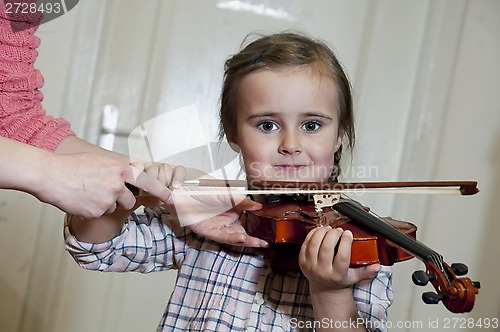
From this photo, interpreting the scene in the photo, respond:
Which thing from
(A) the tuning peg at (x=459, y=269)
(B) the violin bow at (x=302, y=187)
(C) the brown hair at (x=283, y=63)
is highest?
(C) the brown hair at (x=283, y=63)

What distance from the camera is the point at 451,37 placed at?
2.21m

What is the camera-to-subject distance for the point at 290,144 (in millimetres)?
1208

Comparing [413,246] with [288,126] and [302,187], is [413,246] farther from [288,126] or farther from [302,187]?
[288,126]

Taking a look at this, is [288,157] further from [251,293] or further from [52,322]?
[52,322]

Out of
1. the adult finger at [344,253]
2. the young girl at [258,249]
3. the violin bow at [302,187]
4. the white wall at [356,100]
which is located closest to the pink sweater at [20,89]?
the young girl at [258,249]

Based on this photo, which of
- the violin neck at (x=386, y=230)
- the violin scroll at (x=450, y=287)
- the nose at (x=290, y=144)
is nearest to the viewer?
the violin scroll at (x=450, y=287)

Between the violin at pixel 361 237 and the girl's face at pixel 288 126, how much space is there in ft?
0.19

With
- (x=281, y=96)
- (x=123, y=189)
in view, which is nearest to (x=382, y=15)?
(x=281, y=96)

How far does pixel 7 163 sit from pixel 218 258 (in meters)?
0.41

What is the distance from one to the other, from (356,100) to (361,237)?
124 cm

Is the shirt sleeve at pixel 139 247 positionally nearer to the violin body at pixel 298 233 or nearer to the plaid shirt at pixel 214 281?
the plaid shirt at pixel 214 281

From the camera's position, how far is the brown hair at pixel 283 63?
4.24 ft

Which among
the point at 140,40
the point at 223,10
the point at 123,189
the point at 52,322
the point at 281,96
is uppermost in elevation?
the point at 223,10

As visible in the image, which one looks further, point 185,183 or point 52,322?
point 52,322
